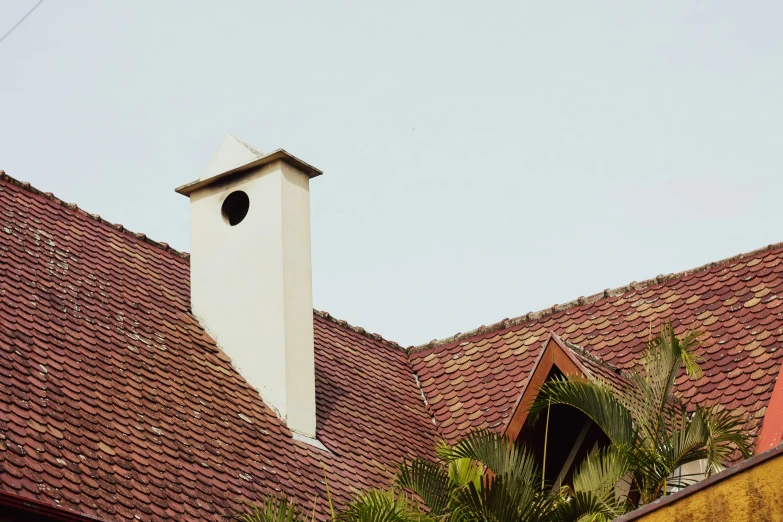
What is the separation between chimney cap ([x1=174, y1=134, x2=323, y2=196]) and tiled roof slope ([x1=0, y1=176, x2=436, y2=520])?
3.24 ft

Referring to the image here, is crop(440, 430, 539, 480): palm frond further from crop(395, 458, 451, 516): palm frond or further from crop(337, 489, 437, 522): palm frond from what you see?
crop(337, 489, 437, 522): palm frond

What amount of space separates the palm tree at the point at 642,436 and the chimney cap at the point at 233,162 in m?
5.59

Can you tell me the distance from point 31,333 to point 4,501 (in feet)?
9.41

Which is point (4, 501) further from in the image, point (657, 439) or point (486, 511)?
point (657, 439)

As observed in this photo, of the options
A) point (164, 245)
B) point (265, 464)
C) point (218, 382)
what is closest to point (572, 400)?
point (265, 464)

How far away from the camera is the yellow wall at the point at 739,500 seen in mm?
6184

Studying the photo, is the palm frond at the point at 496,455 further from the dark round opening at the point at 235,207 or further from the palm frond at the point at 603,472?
the dark round opening at the point at 235,207

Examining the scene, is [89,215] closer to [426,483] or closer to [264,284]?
[264,284]

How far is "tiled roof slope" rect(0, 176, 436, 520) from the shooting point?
10148 mm

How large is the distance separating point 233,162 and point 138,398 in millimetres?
3982

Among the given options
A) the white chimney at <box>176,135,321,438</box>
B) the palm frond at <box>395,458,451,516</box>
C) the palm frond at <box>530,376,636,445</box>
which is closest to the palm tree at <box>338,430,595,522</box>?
the palm frond at <box>395,458,451,516</box>

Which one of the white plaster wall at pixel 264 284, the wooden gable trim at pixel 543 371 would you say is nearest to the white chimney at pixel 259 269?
the white plaster wall at pixel 264 284

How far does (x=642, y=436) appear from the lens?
9.57 metres

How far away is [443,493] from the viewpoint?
30.8 feet
